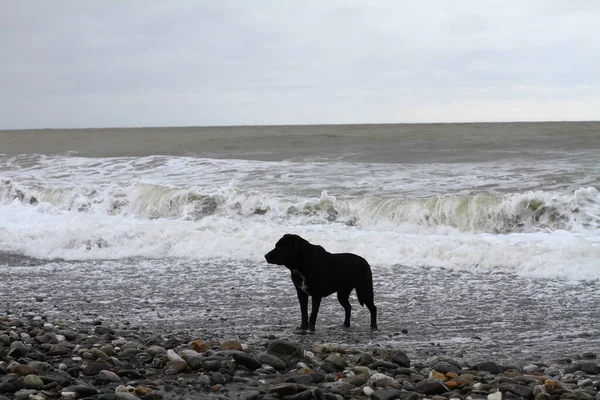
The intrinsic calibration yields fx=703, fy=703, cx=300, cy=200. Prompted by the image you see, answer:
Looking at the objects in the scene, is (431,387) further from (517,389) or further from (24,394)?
(24,394)

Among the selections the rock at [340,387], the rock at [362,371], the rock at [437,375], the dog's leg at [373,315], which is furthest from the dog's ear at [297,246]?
the rock at [340,387]

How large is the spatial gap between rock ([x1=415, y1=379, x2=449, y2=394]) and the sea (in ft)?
5.24

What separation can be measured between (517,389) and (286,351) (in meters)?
1.90

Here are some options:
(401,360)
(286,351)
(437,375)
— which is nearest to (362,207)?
(401,360)

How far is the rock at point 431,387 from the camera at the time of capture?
16.6 ft

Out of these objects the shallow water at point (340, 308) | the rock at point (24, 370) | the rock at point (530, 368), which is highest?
the rock at point (24, 370)

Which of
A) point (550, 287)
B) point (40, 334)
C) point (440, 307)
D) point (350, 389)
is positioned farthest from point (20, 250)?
point (350, 389)

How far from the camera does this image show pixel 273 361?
5.75 meters

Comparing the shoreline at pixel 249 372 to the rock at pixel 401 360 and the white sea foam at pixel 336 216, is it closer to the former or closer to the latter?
the rock at pixel 401 360

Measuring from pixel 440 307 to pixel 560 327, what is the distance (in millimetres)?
1545

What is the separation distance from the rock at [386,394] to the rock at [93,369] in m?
2.02

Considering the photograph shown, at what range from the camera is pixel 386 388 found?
201 inches

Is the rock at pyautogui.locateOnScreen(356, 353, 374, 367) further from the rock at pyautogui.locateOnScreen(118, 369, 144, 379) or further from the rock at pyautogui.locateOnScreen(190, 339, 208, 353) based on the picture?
the rock at pyautogui.locateOnScreen(118, 369, 144, 379)

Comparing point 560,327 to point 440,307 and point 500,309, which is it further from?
point 440,307
